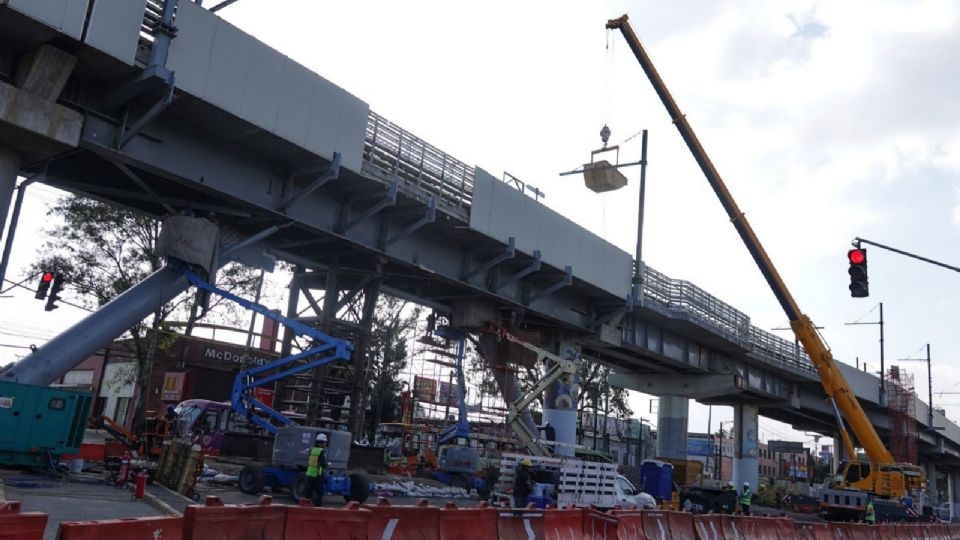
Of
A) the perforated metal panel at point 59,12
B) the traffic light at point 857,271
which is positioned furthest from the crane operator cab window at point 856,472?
the perforated metal panel at point 59,12

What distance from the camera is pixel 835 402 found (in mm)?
34531

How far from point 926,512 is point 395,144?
3095cm

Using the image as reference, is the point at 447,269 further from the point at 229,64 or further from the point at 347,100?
the point at 229,64

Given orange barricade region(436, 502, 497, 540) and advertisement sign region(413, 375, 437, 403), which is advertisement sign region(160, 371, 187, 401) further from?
orange barricade region(436, 502, 497, 540)

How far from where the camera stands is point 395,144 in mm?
21656

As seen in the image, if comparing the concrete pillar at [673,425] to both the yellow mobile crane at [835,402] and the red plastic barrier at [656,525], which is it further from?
the red plastic barrier at [656,525]

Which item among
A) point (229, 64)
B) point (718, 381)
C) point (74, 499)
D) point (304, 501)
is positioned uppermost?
point (229, 64)

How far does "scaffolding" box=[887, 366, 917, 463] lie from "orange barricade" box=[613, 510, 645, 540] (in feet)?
137

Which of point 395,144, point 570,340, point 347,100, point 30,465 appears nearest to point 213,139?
point 347,100

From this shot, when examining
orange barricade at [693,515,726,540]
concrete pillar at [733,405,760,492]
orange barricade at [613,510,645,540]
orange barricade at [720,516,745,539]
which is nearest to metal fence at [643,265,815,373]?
concrete pillar at [733,405,760,492]

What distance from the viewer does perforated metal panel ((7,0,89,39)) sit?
13.4 metres

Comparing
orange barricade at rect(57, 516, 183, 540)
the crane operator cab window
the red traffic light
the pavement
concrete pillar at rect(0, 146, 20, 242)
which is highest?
the red traffic light

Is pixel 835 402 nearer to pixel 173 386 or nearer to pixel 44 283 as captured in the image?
pixel 44 283

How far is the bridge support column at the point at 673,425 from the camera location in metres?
43.9
